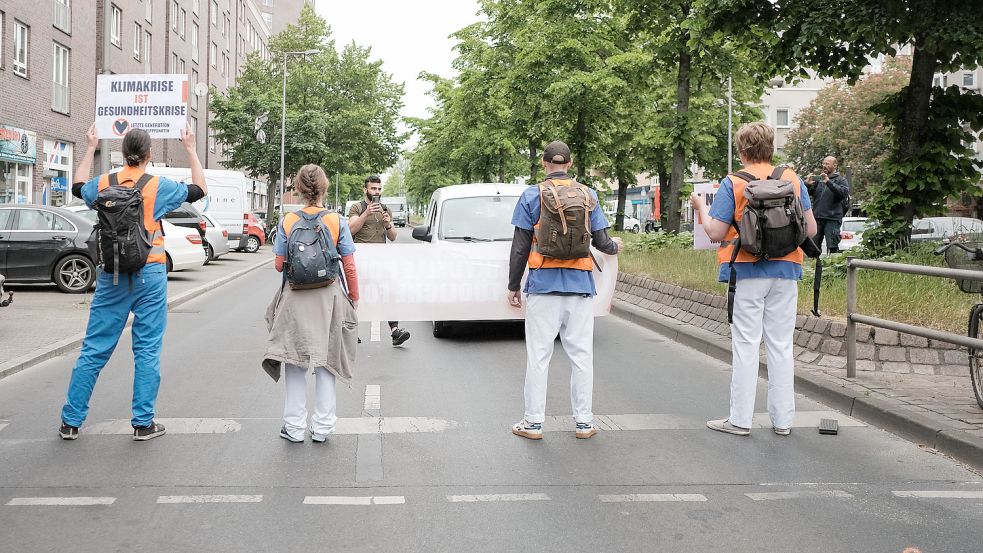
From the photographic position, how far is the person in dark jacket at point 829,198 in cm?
1408

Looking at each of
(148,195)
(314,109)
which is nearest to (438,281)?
(148,195)

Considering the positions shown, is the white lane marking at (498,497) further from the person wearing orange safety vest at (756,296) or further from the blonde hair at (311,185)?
the blonde hair at (311,185)

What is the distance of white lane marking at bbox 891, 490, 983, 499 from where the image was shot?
15.9 feet

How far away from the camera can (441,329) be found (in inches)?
447

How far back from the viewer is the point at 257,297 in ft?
56.2

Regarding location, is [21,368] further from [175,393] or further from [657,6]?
[657,6]

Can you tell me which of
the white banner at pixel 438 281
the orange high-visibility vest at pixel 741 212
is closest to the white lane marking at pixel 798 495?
the orange high-visibility vest at pixel 741 212

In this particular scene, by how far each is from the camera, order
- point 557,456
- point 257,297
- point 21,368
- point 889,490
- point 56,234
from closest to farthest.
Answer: point 889,490 < point 557,456 < point 21,368 < point 56,234 < point 257,297

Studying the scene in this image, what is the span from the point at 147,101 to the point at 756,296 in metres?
12.5

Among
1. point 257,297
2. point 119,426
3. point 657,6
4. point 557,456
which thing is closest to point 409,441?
point 557,456

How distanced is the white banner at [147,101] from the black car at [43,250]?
204 centimetres

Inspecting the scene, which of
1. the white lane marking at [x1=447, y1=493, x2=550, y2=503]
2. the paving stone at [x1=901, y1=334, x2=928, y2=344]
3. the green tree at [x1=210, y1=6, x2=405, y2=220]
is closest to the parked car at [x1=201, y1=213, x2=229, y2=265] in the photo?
the green tree at [x1=210, y1=6, x2=405, y2=220]

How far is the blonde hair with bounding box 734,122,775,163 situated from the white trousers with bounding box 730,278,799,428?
801 millimetres

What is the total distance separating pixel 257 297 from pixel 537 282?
11911 mm
